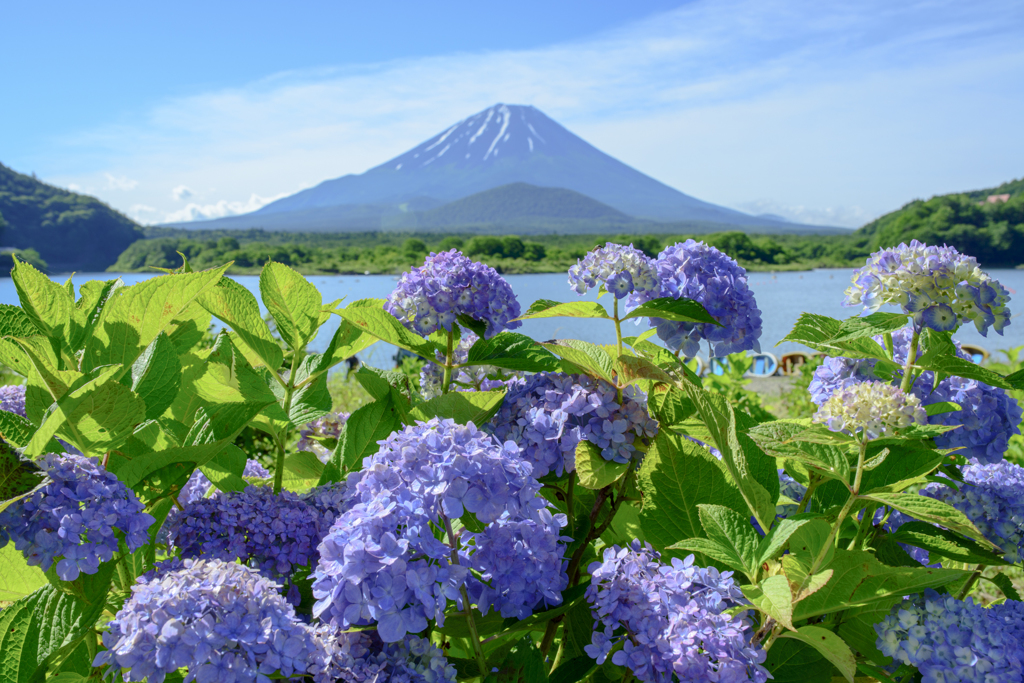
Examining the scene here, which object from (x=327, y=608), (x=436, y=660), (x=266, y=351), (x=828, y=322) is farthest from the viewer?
(x=266, y=351)

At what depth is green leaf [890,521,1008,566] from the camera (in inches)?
37.1

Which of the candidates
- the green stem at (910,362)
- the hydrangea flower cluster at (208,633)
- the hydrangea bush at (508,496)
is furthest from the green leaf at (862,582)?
the hydrangea flower cluster at (208,633)

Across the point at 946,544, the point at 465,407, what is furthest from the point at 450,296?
the point at 946,544

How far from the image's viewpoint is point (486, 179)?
6590 inches

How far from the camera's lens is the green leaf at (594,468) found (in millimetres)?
906

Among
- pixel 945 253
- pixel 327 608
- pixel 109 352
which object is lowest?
pixel 327 608

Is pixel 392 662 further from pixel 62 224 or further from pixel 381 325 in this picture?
pixel 62 224

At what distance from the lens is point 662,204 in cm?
14838

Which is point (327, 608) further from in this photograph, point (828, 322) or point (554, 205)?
point (554, 205)

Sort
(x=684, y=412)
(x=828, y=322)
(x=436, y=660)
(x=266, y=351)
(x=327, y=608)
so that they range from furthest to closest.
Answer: (x=266, y=351) → (x=828, y=322) → (x=684, y=412) → (x=436, y=660) → (x=327, y=608)

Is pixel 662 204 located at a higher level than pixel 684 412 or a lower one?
higher

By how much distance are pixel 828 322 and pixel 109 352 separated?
128 centimetres

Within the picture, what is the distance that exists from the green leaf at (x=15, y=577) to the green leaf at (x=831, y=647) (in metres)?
1.13

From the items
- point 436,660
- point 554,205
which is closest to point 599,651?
point 436,660
